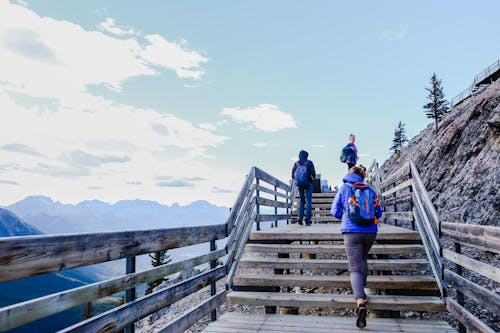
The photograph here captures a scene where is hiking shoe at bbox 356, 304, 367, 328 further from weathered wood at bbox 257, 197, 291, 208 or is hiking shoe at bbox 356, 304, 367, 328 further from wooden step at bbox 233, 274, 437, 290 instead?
weathered wood at bbox 257, 197, 291, 208

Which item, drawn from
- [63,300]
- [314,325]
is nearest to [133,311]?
[63,300]

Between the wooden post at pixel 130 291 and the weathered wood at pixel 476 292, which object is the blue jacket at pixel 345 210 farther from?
the wooden post at pixel 130 291

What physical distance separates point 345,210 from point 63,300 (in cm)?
368

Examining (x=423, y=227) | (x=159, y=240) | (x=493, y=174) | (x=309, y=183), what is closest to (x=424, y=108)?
(x=493, y=174)

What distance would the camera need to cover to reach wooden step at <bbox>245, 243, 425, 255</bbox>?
6.09 meters

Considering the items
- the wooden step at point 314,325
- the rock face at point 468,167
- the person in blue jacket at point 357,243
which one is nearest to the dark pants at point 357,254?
the person in blue jacket at point 357,243

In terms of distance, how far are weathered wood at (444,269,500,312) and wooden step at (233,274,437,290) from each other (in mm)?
442

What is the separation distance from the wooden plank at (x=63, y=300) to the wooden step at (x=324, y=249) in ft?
10.6

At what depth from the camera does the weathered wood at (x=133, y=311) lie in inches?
100

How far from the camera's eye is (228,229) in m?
5.73

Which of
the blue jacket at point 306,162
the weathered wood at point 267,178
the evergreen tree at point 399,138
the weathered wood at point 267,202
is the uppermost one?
the evergreen tree at point 399,138

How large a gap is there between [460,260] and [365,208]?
1299mm

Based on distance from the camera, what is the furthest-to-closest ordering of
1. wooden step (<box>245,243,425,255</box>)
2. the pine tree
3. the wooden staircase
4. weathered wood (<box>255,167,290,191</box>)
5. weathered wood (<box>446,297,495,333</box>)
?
the pine tree → weathered wood (<box>255,167,290,191</box>) → wooden step (<box>245,243,425,255</box>) → the wooden staircase → weathered wood (<box>446,297,495,333</box>)

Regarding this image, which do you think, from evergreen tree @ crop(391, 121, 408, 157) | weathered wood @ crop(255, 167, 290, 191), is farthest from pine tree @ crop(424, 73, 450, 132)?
weathered wood @ crop(255, 167, 290, 191)
